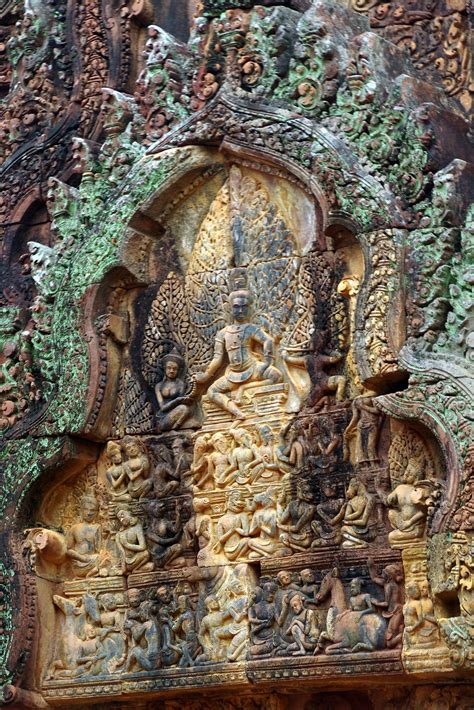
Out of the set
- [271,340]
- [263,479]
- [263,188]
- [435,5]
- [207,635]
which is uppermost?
[435,5]

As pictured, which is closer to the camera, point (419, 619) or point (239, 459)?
point (419, 619)

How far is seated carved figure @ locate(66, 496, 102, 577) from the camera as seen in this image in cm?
1280

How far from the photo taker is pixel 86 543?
12836mm

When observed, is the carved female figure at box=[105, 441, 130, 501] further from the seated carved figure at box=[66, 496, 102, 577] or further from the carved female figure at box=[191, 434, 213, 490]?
the carved female figure at box=[191, 434, 213, 490]

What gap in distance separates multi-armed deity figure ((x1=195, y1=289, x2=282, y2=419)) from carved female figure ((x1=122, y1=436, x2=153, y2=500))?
55cm

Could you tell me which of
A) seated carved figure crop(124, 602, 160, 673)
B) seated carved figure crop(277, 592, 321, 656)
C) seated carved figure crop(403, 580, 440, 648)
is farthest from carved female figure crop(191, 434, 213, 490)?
seated carved figure crop(403, 580, 440, 648)

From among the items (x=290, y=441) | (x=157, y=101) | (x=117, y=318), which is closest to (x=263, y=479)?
(x=290, y=441)

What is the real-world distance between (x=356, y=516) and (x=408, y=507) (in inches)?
15.9

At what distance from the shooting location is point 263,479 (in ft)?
39.8

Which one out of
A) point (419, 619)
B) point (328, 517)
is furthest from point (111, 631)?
point (419, 619)

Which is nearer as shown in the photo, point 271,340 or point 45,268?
point 271,340

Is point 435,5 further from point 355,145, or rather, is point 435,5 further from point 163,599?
point 163,599

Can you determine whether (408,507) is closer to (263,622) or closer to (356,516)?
(356,516)

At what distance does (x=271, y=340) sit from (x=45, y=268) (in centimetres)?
157
